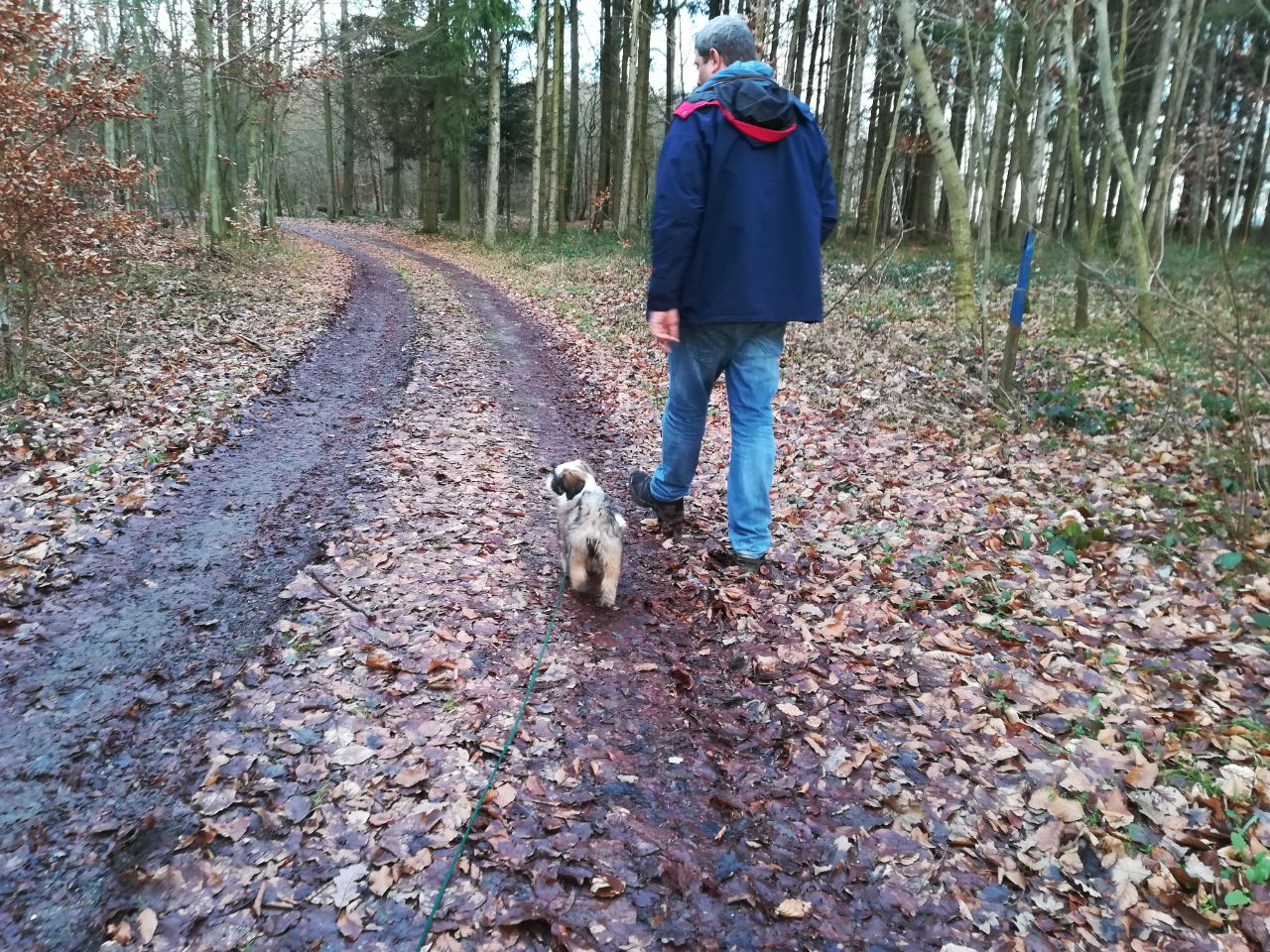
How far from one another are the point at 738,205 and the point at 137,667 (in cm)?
392

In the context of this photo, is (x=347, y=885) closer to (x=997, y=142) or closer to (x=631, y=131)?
(x=997, y=142)

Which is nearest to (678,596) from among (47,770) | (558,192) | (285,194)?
(47,770)

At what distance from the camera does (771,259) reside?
155 inches

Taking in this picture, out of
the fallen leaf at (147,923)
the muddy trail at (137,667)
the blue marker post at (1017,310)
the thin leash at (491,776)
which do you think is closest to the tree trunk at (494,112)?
the muddy trail at (137,667)

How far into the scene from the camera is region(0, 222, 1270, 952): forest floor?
95.0 inches

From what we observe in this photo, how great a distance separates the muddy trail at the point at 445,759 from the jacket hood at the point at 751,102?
264 centimetres

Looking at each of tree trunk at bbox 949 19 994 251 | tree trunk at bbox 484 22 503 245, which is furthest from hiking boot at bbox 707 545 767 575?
tree trunk at bbox 484 22 503 245

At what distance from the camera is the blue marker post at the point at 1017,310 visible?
677 cm

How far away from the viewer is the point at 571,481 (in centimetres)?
433

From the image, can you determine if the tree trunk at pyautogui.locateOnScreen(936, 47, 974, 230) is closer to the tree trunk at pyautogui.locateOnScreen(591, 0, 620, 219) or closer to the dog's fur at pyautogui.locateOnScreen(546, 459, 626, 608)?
the dog's fur at pyautogui.locateOnScreen(546, 459, 626, 608)

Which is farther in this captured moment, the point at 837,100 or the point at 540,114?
the point at 540,114

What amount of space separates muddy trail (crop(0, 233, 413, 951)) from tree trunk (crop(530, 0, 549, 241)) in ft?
64.4

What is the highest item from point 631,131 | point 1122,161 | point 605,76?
point 605,76

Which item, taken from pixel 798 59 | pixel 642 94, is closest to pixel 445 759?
pixel 642 94
